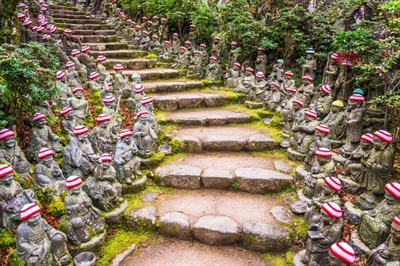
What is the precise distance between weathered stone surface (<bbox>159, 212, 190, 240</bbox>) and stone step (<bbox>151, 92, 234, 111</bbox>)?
4.59 m

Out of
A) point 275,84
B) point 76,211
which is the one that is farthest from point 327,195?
point 275,84

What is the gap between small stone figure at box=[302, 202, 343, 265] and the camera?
4473 mm

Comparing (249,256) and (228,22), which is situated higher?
(228,22)

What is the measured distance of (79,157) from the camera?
234 inches

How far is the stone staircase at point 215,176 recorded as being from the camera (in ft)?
18.4

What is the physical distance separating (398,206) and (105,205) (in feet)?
15.1

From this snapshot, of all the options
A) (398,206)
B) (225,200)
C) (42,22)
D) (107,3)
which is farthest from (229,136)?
(107,3)

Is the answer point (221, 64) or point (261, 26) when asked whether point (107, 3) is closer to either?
point (221, 64)

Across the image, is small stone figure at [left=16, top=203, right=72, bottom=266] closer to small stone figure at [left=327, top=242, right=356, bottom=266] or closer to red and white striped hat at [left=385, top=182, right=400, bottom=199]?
small stone figure at [left=327, top=242, right=356, bottom=266]

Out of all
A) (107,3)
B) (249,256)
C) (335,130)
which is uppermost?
(107,3)

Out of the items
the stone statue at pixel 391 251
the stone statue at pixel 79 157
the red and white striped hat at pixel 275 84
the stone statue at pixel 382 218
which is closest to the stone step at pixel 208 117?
the red and white striped hat at pixel 275 84

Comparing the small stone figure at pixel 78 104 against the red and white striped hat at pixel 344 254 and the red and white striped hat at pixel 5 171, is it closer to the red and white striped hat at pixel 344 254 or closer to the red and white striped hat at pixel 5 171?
the red and white striped hat at pixel 5 171

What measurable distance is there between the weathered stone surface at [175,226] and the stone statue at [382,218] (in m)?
2.81

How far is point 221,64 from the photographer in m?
12.5
